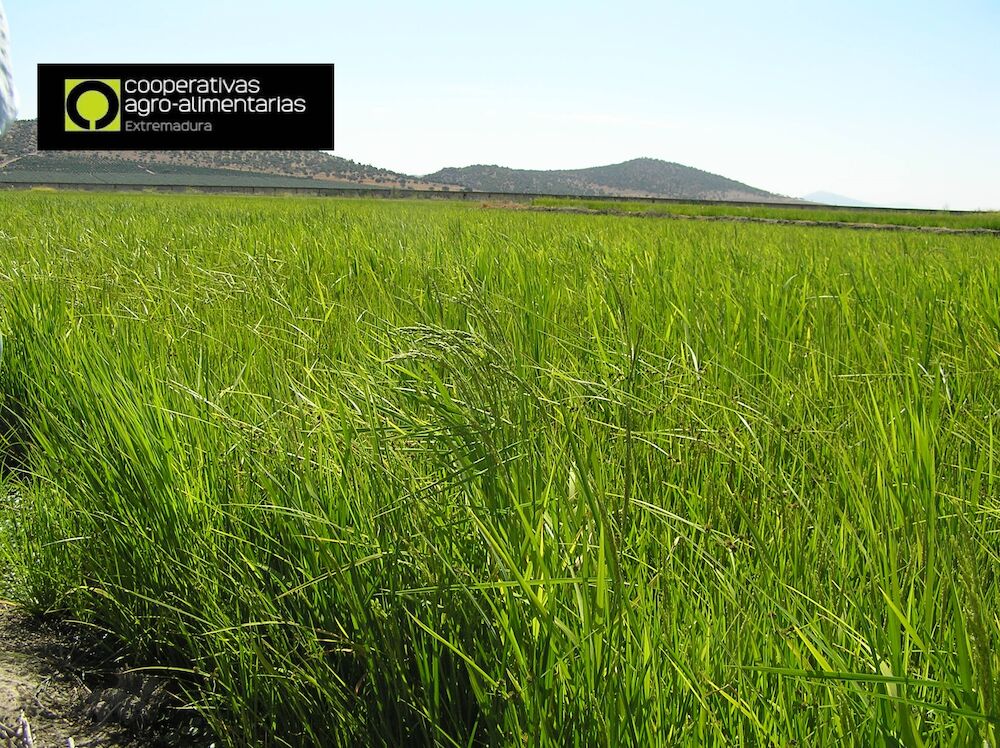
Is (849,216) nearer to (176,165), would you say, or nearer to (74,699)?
(74,699)

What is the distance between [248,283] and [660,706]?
2.48m

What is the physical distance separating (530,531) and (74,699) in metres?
1.09

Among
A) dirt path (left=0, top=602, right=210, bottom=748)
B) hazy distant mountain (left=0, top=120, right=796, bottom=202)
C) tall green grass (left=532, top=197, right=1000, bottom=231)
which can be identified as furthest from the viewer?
hazy distant mountain (left=0, top=120, right=796, bottom=202)

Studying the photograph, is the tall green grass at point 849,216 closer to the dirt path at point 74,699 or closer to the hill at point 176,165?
the dirt path at point 74,699

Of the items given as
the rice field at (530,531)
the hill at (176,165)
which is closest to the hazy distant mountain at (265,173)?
the hill at (176,165)

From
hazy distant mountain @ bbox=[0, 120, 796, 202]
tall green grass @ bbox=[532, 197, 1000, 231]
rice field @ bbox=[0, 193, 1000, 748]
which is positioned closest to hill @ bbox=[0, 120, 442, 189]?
hazy distant mountain @ bbox=[0, 120, 796, 202]

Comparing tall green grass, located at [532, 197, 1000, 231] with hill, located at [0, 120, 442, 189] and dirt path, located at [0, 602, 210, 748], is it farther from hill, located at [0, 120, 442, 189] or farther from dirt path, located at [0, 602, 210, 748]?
hill, located at [0, 120, 442, 189]

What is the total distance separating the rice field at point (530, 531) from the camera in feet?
2.67

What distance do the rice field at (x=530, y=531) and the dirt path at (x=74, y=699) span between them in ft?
0.22

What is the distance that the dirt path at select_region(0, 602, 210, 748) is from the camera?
1361 millimetres

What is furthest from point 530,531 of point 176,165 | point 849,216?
point 176,165

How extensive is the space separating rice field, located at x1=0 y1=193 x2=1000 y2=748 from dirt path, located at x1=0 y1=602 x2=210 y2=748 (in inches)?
2.6

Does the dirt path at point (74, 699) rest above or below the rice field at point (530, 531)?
below

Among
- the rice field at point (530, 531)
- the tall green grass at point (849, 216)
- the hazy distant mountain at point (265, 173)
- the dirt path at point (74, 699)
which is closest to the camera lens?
the rice field at point (530, 531)
